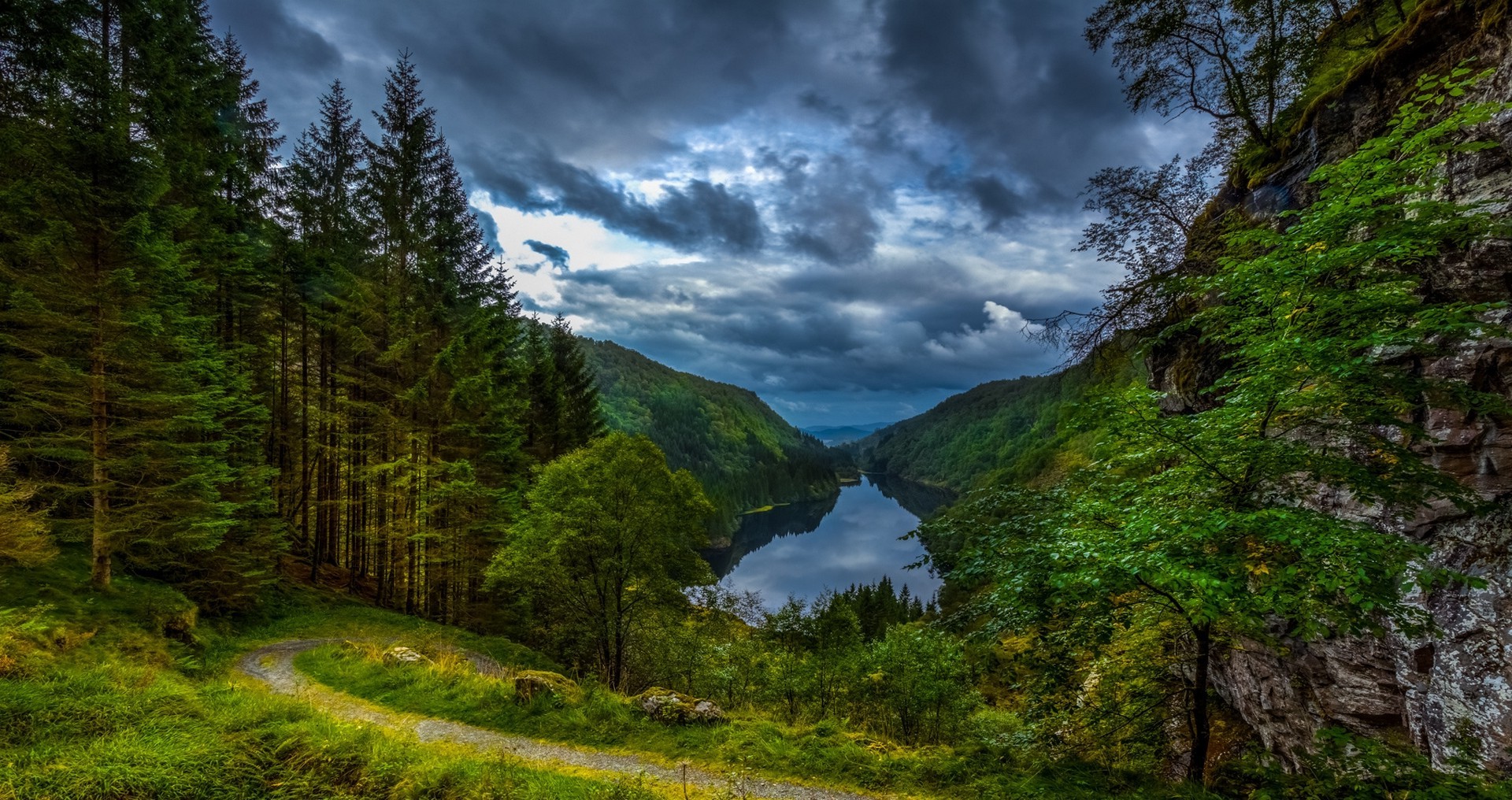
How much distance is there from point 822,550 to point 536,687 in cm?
8030

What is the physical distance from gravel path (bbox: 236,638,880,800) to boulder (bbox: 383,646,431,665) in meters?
1.05

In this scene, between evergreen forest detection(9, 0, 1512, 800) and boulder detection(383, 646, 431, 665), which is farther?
boulder detection(383, 646, 431, 665)

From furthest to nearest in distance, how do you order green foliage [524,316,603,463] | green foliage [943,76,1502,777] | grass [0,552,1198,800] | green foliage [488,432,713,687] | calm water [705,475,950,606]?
calm water [705,475,950,606] → green foliage [524,316,603,463] → green foliage [488,432,713,687] → grass [0,552,1198,800] → green foliage [943,76,1502,777]

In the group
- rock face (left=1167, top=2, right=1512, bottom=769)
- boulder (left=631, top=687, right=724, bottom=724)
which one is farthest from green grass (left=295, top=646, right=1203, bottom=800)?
rock face (left=1167, top=2, right=1512, bottom=769)

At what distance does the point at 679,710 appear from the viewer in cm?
804

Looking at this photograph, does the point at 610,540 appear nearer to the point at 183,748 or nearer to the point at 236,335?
the point at 183,748

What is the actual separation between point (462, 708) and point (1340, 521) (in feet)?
37.3

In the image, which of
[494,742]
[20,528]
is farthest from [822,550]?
[20,528]

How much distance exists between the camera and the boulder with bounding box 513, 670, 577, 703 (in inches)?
335

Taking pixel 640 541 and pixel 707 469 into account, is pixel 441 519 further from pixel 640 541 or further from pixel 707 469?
pixel 707 469

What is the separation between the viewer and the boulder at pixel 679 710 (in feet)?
26.1

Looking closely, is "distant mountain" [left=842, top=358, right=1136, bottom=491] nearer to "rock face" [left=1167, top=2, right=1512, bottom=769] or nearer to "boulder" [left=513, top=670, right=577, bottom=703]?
"rock face" [left=1167, top=2, right=1512, bottom=769]

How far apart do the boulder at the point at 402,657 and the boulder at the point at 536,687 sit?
10.5 feet

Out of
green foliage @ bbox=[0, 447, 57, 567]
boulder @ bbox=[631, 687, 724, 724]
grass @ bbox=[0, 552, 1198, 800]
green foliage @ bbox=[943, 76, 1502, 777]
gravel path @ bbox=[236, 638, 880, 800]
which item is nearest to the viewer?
green foliage @ bbox=[943, 76, 1502, 777]
